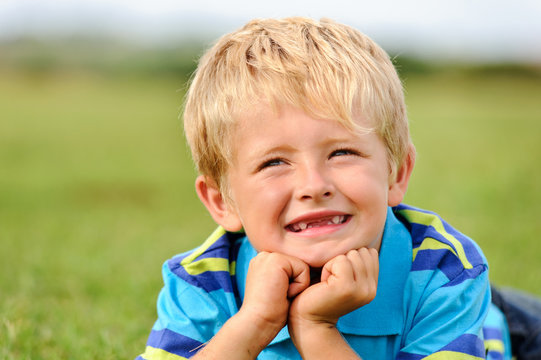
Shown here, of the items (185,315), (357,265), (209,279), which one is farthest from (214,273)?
(357,265)

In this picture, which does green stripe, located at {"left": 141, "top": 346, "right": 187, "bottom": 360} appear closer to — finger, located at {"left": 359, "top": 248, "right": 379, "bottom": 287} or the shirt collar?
the shirt collar

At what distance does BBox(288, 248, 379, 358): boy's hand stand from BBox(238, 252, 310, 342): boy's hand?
48 mm

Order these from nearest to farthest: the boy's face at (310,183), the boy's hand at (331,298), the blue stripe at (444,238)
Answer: the boy's hand at (331,298)
the boy's face at (310,183)
the blue stripe at (444,238)

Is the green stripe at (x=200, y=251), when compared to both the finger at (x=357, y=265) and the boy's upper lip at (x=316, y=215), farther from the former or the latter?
the finger at (x=357, y=265)

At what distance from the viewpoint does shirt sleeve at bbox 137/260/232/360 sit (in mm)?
2340

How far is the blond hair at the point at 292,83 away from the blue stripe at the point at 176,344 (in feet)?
2.03

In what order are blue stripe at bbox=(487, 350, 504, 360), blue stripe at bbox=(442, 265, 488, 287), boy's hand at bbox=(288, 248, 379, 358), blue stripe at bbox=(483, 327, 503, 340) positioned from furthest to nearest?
blue stripe at bbox=(483, 327, 503, 340)
blue stripe at bbox=(487, 350, 504, 360)
blue stripe at bbox=(442, 265, 488, 287)
boy's hand at bbox=(288, 248, 379, 358)

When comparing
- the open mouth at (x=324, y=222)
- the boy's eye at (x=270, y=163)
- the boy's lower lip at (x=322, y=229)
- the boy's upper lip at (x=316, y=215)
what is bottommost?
the boy's lower lip at (x=322, y=229)

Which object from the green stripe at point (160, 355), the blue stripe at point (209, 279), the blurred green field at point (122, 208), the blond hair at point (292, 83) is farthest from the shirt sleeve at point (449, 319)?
the blurred green field at point (122, 208)

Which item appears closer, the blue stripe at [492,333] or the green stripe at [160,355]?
the green stripe at [160,355]

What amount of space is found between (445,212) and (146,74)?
1151 inches

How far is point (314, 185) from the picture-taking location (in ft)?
7.02

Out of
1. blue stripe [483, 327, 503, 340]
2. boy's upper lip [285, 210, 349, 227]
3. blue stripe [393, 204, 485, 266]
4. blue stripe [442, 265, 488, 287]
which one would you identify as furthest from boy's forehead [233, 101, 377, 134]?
blue stripe [483, 327, 503, 340]

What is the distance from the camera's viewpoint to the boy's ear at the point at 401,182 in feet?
8.19
